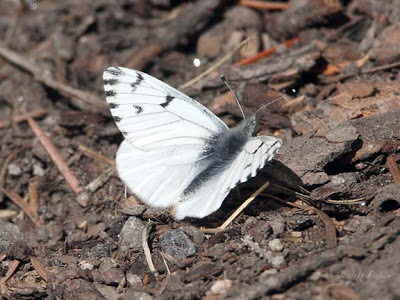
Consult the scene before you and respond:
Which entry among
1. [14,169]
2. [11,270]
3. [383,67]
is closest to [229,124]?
[383,67]

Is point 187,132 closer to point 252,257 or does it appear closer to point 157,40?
point 252,257

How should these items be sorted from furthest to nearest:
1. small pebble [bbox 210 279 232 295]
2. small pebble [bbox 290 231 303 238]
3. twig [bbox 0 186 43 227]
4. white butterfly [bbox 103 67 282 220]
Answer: twig [bbox 0 186 43 227] < white butterfly [bbox 103 67 282 220] < small pebble [bbox 290 231 303 238] < small pebble [bbox 210 279 232 295]

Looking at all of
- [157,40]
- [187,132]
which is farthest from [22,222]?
[157,40]

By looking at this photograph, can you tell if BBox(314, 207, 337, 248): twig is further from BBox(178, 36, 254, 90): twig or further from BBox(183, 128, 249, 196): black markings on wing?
BBox(178, 36, 254, 90): twig

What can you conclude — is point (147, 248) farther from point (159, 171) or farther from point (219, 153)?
point (219, 153)

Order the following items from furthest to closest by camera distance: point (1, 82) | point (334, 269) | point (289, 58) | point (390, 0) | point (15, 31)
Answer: point (15, 31) < point (1, 82) < point (390, 0) < point (289, 58) < point (334, 269)

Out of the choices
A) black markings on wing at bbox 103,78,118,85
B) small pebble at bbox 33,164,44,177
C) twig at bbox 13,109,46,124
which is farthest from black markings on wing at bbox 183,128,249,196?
twig at bbox 13,109,46,124
